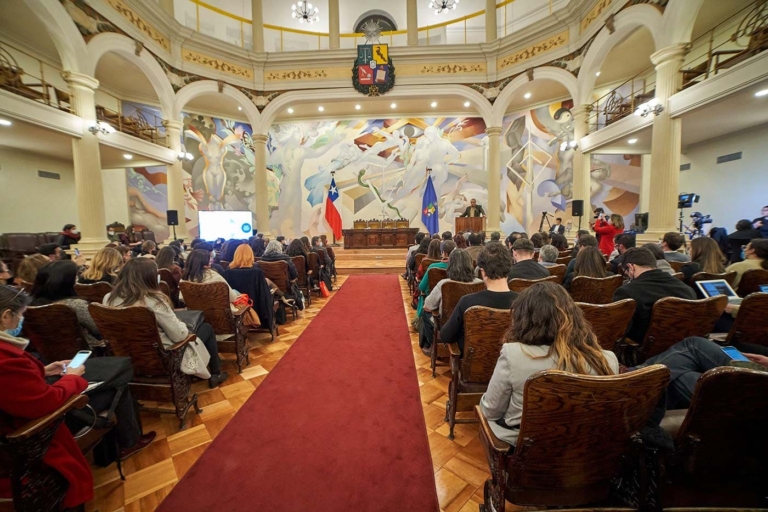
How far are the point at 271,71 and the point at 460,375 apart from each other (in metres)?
11.1

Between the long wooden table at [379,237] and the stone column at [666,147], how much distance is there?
20.5 ft

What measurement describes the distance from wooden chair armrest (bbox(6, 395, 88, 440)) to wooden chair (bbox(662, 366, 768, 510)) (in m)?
2.01

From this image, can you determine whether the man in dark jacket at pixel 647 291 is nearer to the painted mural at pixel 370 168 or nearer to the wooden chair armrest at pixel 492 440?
the wooden chair armrest at pixel 492 440

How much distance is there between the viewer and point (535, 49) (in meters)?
8.48

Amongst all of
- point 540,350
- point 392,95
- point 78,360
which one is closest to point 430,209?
point 392,95

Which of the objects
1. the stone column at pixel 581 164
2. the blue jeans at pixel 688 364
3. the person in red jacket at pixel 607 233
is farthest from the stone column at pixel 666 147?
the blue jeans at pixel 688 364

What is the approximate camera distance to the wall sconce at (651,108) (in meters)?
5.40

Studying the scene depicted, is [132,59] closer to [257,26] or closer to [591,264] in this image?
[257,26]

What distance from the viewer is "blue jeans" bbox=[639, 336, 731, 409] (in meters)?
1.13

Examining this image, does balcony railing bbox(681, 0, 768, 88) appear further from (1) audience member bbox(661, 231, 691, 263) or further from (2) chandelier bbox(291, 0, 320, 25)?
(2) chandelier bbox(291, 0, 320, 25)

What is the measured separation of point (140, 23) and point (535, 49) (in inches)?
400

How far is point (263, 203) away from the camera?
1002 centimetres

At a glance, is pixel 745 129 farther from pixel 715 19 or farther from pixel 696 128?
pixel 715 19

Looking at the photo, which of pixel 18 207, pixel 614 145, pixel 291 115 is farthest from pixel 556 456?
pixel 291 115
